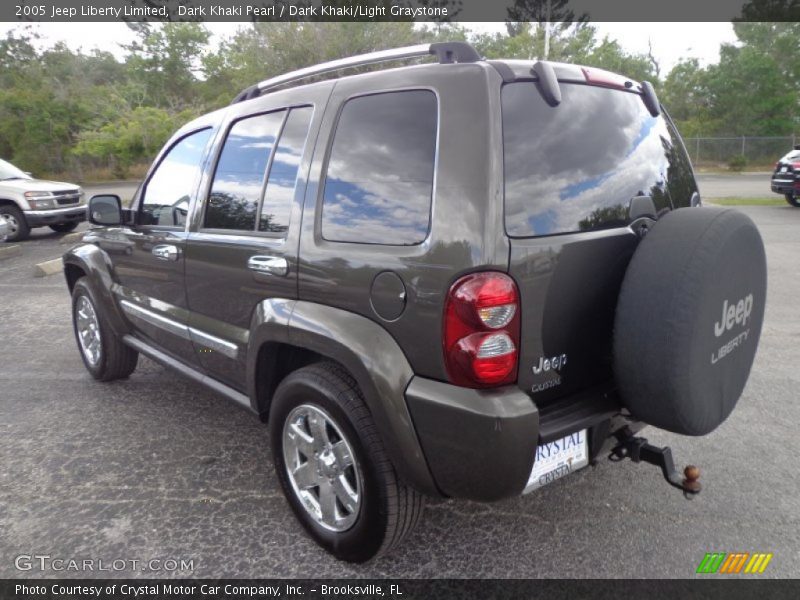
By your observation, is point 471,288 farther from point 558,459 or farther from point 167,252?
point 167,252

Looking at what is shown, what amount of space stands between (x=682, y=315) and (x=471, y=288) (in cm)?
72

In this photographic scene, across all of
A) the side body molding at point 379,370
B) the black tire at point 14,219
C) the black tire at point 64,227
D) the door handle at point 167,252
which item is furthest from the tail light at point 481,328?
the black tire at point 64,227

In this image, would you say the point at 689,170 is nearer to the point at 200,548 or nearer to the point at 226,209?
the point at 226,209

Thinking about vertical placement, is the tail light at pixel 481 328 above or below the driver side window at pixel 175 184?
below

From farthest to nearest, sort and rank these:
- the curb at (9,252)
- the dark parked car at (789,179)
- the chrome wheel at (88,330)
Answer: the dark parked car at (789,179), the curb at (9,252), the chrome wheel at (88,330)

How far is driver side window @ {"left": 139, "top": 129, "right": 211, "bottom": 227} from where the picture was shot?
3.23m

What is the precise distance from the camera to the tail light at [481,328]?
1863 millimetres

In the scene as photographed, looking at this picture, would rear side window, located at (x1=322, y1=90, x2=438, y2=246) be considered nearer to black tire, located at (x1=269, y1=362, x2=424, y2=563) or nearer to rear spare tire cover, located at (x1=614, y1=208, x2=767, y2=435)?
black tire, located at (x1=269, y1=362, x2=424, y2=563)

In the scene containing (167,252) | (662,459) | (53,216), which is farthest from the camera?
(53,216)

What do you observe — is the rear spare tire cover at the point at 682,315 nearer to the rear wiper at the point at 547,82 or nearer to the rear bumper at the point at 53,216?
the rear wiper at the point at 547,82

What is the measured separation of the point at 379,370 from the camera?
2012 mm

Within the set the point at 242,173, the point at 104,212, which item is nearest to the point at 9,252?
the point at 104,212

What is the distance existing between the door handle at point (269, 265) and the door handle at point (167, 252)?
0.79 m

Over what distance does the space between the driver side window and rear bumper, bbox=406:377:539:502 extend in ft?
6.54
